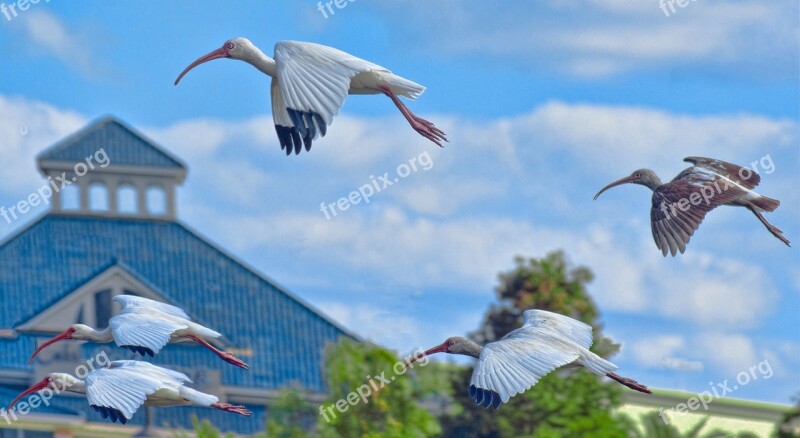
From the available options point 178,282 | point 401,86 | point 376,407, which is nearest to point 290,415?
point 376,407

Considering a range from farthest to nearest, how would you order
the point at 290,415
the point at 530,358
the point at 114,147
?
the point at 114,147
the point at 290,415
the point at 530,358

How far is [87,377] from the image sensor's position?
74.5ft

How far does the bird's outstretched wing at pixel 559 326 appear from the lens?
A: 22.4 m

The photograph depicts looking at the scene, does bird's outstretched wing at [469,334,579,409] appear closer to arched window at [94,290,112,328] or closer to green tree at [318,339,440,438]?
green tree at [318,339,440,438]

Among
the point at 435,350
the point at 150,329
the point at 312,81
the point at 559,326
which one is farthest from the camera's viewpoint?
the point at 435,350

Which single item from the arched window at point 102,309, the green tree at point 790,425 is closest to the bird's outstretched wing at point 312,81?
the green tree at point 790,425

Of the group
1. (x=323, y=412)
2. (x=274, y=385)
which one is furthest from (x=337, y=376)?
(x=274, y=385)

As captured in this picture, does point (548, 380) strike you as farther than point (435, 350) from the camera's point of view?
Yes

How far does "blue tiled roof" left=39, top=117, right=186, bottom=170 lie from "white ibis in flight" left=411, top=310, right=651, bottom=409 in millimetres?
35553

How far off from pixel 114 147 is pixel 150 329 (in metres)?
36.3

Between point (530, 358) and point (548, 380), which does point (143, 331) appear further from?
point (548, 380)

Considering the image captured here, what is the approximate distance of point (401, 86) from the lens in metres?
22.3

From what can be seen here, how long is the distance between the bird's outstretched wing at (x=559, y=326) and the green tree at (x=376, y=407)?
2194 cm

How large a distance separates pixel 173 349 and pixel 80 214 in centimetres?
626
